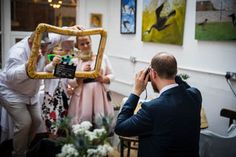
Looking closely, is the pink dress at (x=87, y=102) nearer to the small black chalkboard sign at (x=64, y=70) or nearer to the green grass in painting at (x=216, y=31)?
the small black chalkboard sign at (x=64, y=70)

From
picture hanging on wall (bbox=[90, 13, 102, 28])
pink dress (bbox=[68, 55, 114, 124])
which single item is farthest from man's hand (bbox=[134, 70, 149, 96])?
picture hanging on wall (bbox=[90, 13, 102, 28])

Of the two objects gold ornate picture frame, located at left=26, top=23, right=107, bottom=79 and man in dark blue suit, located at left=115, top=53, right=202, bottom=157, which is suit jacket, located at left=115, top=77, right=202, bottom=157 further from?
gold ornate picture frame, located at left=26, top=23, right=107, bottom=79

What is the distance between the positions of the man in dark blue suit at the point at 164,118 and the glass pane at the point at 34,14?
3.58 m

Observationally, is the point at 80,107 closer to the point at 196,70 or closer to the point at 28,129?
the point at 28,129

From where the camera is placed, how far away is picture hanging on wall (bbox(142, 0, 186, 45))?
3.80 meters

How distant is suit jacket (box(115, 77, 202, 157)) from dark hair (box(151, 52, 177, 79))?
83 mm

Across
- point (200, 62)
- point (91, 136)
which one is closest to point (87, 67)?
point (91, 136)

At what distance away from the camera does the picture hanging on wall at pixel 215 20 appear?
3072mm

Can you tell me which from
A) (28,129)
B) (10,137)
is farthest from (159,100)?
(10,137)

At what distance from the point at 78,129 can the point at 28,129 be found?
161cm

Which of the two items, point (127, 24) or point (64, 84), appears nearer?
point (64, 84)

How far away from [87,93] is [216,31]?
1.73 m

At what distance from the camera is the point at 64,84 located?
236cm

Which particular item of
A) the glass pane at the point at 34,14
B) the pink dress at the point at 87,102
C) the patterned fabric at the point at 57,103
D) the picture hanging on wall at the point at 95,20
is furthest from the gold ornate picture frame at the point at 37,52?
the picture hanging on wall at the point at 95,20
